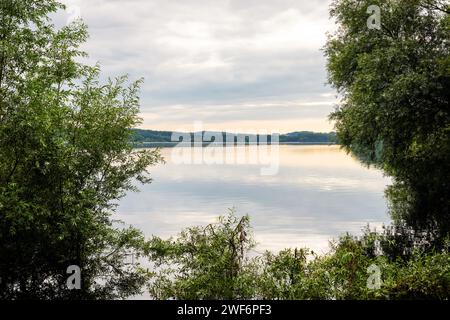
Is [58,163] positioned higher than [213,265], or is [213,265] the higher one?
[58,163]

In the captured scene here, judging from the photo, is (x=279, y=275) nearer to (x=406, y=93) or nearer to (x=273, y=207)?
(x=406, y=93)

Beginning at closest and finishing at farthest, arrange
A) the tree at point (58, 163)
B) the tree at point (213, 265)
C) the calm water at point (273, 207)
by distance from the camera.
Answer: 1. the tree at point (213, 265)
2. the tree at point (58, 163)
3. the calm water at point (273, 207)

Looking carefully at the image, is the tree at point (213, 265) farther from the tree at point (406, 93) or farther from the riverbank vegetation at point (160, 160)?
the tree at point (406, 93)

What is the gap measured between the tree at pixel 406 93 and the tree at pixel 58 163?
12.9m

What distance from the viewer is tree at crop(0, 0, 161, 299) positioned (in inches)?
624

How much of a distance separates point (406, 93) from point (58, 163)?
17544 mm

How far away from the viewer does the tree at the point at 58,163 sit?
624 inches

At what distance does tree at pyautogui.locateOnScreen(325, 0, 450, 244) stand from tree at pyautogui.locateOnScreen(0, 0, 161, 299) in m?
12.9

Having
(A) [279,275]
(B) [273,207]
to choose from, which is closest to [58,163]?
(A) [279,275]

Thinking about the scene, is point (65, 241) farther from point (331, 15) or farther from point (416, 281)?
point (331, 15)

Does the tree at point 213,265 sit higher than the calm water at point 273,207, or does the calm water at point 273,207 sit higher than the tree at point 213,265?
the tree at point 213,265

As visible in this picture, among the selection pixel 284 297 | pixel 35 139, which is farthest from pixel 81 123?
pixel 284 297

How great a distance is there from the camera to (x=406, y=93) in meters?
25.2

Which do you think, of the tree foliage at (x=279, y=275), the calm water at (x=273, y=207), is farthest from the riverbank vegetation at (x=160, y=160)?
the calm water at (x=273, y=207)
